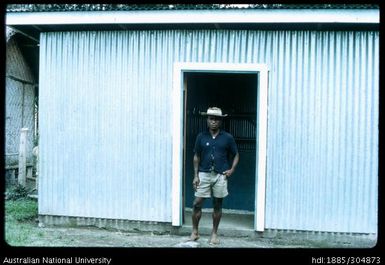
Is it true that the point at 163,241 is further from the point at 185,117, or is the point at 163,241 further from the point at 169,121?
the point at 185,117

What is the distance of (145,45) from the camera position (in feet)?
24.3

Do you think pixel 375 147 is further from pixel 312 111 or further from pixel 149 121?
pixel 149 121

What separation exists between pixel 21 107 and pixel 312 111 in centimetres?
798

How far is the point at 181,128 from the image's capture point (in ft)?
24.0

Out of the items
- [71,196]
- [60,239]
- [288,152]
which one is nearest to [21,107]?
[71,196]

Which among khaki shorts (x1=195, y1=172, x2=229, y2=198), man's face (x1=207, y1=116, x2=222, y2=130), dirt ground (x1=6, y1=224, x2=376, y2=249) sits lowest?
dirt ground (x1=6, y1=224, x2=376, y2=249)

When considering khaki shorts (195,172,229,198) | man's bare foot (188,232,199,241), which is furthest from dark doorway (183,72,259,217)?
khaki shorts (195,172,229,198)

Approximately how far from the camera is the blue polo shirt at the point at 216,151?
22.1 ft

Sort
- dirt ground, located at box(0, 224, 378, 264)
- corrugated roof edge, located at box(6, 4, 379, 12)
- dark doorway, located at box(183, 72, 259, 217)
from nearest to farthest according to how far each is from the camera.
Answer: dirt ground, located at box(0, 224, 378, 264)
corrugated roof edge, located at box(6, 4, 379, 12)
dark doorway, located at box(183, 72, 259, 217)

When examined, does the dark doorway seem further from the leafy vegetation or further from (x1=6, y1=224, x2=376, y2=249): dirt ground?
the leafy vegetation

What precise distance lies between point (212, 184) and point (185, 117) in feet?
4.32

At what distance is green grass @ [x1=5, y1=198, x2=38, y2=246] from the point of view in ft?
22.6

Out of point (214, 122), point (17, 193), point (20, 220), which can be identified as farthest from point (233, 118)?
point (17, 193)

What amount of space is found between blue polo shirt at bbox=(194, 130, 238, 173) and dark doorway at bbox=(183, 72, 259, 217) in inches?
87.2
